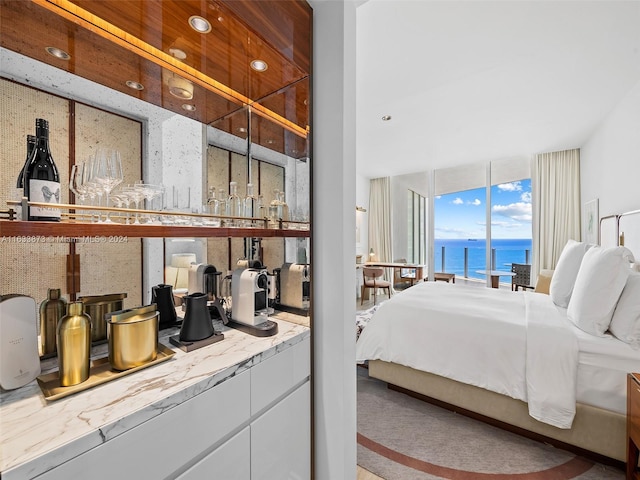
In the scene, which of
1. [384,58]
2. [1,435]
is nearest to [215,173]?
[1,435]

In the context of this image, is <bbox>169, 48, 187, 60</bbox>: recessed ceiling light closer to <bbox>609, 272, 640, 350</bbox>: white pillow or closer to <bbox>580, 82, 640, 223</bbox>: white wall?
<bbox>609, 272, 640, 350</bbox>: white pillow

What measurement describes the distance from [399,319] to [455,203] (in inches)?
181

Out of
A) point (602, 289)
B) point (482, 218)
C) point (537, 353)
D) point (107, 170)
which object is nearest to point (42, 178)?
point (107, 170)

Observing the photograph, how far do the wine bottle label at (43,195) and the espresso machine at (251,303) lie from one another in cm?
69

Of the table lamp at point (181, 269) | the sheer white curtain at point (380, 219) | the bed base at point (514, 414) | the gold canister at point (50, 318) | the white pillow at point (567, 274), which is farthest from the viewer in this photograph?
the sheer white curtain at point (380, 219)

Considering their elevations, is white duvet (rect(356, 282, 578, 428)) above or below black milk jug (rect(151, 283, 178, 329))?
below

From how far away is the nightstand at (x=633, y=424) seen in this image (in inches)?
53.1

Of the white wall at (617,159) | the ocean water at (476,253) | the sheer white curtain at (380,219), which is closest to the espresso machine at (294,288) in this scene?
the white wall at (617,159)

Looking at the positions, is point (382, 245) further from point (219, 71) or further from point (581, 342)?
point (219, 71)

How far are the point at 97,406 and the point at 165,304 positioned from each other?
52 cm

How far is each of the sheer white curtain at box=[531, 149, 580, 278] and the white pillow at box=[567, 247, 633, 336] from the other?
11.1ft

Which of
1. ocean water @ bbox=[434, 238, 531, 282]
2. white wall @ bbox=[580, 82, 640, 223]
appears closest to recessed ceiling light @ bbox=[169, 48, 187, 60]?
white wall @ bbox=[580, 82, 640, 223]

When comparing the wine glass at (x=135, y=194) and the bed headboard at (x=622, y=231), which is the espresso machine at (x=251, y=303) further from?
the bed headboard at (x=622, y=231)

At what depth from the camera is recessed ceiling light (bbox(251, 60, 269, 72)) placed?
127 cm
